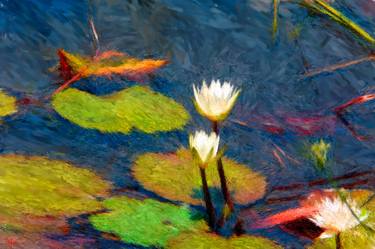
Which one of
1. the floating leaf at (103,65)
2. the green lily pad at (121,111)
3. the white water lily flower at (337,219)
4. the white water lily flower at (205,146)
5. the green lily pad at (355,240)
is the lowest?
the white water lily flower at (337,219)

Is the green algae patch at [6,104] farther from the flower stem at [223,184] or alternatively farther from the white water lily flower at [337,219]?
the white water lily flower at [337,219]

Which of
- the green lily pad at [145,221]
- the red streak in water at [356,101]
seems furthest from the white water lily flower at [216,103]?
the red streak in water at [356,101]

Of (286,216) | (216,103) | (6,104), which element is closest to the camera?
(216,103)

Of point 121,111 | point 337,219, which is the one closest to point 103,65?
point 121,111

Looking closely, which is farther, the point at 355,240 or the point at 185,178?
the point at 185,178

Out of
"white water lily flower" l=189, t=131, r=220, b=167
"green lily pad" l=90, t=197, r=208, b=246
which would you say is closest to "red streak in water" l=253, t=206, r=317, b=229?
"green lily pad" l=90, t=197, r=208, b=246

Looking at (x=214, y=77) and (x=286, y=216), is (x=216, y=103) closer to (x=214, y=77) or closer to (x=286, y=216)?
(x=286, y=216)
